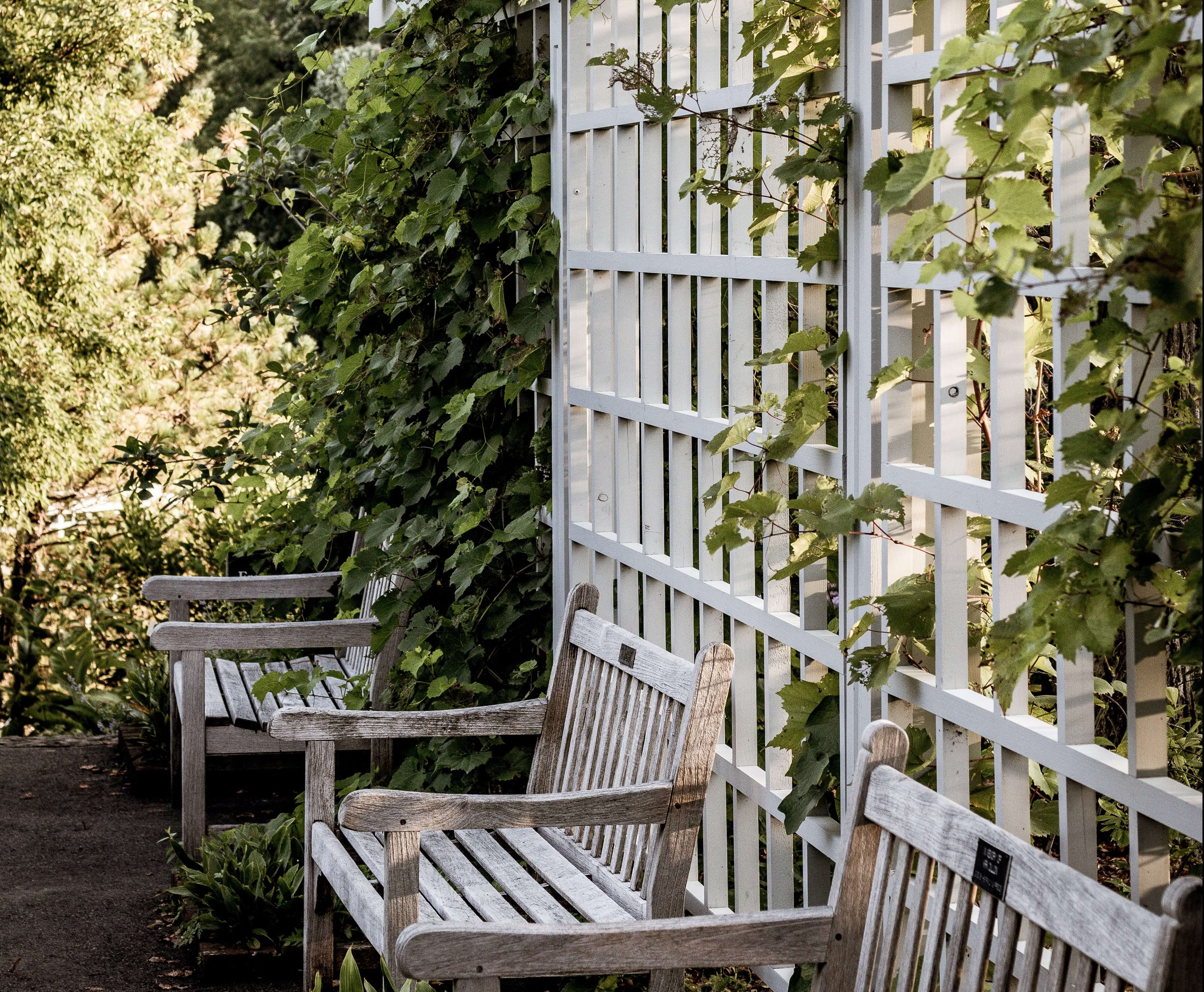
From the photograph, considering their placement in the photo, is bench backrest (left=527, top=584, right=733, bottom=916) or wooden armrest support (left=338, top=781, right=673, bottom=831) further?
bench backrest (left=527, top=584, right=733, bottom=916)

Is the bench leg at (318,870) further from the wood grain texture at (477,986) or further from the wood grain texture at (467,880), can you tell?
the wood grain texture at (477,986)

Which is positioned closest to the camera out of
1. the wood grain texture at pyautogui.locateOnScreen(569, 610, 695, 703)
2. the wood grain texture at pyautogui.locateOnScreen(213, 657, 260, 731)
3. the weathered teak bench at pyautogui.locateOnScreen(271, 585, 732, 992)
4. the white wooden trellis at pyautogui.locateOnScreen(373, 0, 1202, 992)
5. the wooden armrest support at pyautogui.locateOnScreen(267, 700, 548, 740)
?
the white wooden trellis at pyautogui.locateOnScreen(373, 0, 1202, 992)

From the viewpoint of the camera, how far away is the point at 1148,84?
1392mm

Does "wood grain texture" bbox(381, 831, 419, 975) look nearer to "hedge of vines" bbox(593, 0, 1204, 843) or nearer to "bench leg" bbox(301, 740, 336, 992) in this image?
"hedge of vines" bbox(593, 0, 1204, 843)

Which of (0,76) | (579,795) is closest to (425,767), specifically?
(579,795)

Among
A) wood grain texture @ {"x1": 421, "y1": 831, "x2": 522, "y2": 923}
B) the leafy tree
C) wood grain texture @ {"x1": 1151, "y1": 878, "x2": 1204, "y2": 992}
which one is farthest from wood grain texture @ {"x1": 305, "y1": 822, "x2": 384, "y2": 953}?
the leafy tree

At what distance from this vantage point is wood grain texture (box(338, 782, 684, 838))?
2.13 m

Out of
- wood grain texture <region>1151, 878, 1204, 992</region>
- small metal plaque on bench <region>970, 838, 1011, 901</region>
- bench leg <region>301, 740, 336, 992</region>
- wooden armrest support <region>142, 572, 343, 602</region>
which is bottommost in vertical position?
bench leg <region>301, 740, 336, 992</region>

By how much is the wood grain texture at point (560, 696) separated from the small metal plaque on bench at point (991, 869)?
1529 mm

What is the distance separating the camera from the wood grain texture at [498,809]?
213 cm

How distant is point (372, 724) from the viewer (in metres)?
2.85

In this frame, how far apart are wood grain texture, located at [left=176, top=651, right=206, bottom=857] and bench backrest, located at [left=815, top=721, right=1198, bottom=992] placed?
2.31 metres

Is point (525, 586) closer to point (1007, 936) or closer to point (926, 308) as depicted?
point (926, 308)

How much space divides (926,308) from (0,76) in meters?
9.42
